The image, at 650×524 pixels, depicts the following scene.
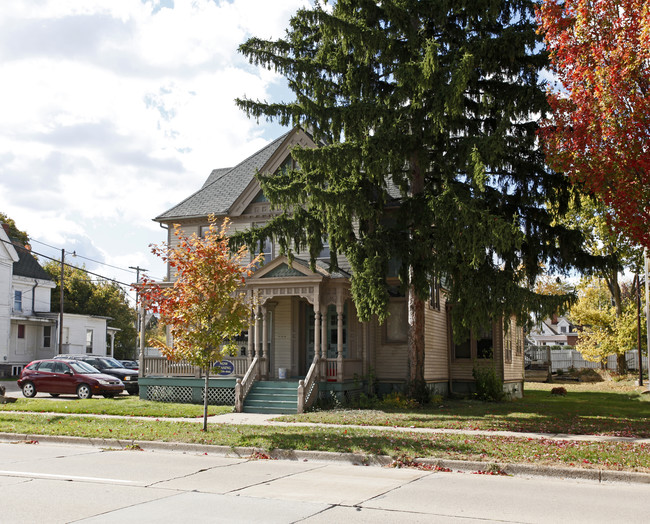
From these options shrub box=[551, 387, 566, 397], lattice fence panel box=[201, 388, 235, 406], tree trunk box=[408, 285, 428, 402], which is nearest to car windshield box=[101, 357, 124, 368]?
lattice fence panel box=[201, 388, 235, 406]

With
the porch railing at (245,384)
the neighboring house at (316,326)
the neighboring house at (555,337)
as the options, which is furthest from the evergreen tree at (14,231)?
the neighboring house at (555,337)

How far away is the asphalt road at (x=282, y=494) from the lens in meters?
7.16

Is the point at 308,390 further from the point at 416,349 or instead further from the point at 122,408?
the point at 122,408

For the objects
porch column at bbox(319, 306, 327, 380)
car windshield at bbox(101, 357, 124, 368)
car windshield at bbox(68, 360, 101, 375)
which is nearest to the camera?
porch column at bbox(319, 306, 327, 380)

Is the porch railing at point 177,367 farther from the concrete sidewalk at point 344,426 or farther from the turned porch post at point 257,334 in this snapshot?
the concrete sidewalk at point 344,426

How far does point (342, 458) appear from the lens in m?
11.4

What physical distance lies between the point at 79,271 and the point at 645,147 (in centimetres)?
5948

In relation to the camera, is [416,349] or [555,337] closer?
[416,349]

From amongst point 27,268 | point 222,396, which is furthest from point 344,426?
point 27,268

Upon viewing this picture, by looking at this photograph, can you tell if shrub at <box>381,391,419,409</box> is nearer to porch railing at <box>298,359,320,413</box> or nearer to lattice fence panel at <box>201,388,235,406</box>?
porch railing at <box>298,359,320,413</box>

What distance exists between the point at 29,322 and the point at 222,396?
30.3 metres

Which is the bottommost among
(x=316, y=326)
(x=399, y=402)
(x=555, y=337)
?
(x=399, y=402)

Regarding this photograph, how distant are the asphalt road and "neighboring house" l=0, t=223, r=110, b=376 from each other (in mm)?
36801

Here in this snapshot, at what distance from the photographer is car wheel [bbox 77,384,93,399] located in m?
25.0
